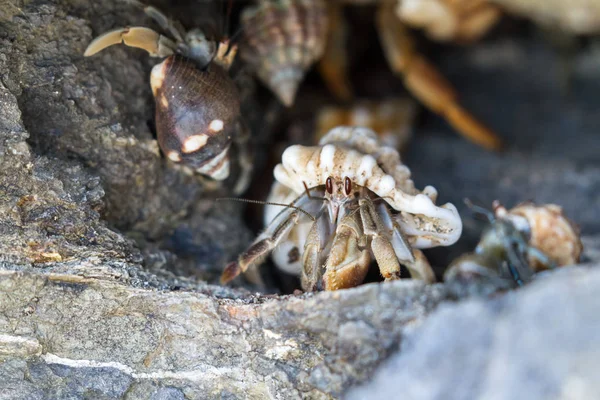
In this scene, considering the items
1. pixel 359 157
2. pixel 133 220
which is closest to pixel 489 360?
pixel 359 157

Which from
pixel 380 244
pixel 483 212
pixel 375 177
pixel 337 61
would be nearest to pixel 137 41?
pixel 375 177

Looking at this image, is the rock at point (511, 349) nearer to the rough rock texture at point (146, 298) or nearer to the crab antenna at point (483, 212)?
the rough rock texture at point (146, 298)

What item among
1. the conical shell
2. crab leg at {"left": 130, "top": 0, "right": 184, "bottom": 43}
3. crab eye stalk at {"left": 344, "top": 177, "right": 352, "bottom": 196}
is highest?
crab leg at {"left": 130, "top": 0, "right": 184, "bottom": 43}

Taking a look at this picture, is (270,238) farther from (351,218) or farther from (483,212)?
(483,212)

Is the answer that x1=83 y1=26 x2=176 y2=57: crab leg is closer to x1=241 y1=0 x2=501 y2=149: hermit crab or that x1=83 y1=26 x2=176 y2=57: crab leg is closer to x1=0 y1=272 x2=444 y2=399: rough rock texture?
x1=241 y1=0 x2=501 y2=149: hermit crab

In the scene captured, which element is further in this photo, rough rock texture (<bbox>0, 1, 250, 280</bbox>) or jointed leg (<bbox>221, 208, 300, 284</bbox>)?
jointed leg (<bbox>221, 208, 300, 284</bbox>)

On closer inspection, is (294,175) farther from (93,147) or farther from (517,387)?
(517,387)

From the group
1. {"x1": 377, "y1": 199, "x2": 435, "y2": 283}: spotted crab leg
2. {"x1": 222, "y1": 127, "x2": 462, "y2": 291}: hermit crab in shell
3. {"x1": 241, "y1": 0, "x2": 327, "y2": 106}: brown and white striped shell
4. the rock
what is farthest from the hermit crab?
the rock
